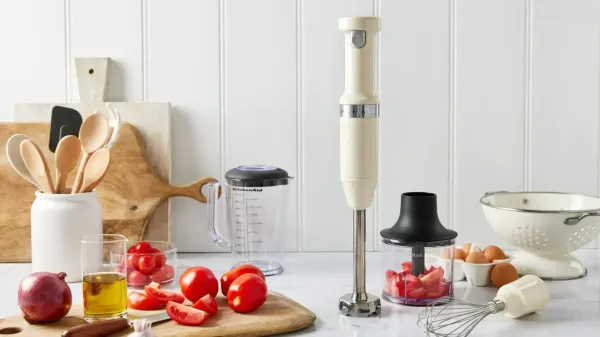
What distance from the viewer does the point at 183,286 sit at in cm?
142

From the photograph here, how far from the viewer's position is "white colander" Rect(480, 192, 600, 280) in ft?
5.16

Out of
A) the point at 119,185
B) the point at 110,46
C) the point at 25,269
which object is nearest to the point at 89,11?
the point at 110,46

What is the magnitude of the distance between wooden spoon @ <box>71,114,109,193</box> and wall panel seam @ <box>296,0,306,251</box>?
0.43m

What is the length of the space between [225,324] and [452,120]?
0.79 m

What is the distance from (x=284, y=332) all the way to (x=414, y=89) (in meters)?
0.74

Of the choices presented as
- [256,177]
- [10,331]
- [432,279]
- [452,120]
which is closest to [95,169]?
[256,177]

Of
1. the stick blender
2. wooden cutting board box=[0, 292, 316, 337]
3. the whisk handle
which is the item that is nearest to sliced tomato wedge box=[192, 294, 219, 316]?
wooden cutting board box=[0, 292, 316, 337]

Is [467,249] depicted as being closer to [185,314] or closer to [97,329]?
[185,314]

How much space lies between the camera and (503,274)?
1548 mm

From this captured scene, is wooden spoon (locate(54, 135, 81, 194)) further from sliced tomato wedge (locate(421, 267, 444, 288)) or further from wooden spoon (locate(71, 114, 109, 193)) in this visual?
sliced tomato wedge (locate(421, 267, 444, 288))

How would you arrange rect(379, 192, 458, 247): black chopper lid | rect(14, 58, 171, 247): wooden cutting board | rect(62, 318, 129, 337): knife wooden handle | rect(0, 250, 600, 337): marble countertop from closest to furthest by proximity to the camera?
1. rect(62, 318, 129, 337): knife wooden handle
2. rect(0, 250, 600, 337): marble countertop
3. rect(379, 192, 458, 247): black chopper lid
4. rect(14, 58, 171, 247): wooden cutting board

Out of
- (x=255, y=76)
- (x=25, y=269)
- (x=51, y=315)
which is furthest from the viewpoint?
(x=255, y=76)

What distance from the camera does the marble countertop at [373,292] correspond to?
131cm

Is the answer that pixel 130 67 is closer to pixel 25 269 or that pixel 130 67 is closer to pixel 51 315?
pixel 25 269
